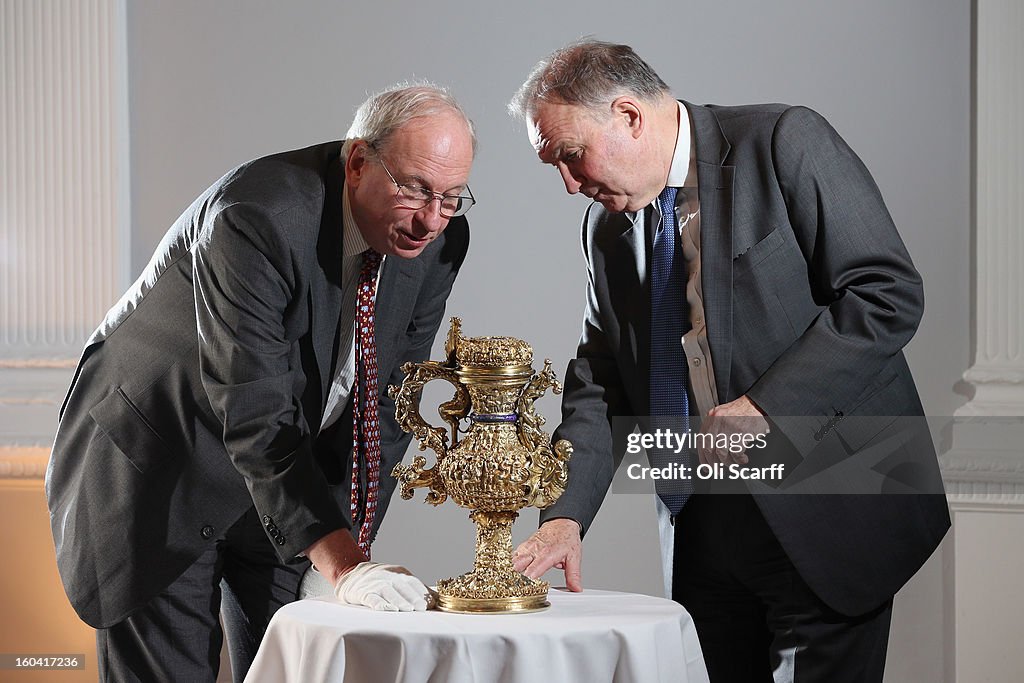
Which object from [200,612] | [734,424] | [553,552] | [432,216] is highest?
[432,216]

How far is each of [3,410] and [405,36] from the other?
1629 mm

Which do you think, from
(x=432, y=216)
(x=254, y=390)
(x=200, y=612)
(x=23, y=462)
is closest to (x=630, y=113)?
(x=432, y=216)

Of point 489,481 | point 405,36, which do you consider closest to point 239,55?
point 405,36

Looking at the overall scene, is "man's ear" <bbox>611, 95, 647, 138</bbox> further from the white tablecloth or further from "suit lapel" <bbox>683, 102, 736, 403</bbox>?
the white tablecloth

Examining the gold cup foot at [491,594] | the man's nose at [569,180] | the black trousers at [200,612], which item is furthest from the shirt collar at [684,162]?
the black trousers at [200,612]

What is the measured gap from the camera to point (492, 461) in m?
1.68

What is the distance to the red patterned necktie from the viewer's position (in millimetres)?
2084

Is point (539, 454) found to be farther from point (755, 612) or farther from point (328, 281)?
point (755, 612)

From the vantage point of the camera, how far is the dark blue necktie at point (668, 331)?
2.10 metres

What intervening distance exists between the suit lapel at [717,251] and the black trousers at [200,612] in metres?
0.91

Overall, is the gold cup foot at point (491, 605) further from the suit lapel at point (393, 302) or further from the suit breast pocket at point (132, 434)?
the suit breast pocket at point (132, 434)

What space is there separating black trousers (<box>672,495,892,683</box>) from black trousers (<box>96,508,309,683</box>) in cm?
76

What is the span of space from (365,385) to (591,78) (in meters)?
0.66

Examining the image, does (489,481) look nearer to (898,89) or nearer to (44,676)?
(898,89)
